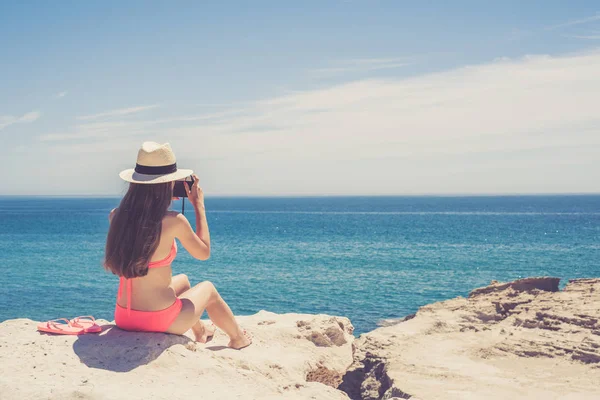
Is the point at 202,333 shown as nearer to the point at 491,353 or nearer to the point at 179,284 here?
the point at 179,284

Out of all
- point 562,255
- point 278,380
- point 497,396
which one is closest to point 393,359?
point 497,396

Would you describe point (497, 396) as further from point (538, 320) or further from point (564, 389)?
point (538, 320)

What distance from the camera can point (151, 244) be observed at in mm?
4875

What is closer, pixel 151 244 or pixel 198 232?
pixel 151 244

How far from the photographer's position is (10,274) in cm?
2525

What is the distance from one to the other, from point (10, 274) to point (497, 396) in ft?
83.1

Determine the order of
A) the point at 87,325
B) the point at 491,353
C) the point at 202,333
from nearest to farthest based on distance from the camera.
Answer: the point at 87,325, the point at 202,333, the point at 491,353

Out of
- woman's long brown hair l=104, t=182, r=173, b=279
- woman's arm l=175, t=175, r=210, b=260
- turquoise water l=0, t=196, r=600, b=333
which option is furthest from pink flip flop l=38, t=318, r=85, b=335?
turquoise water l=0, t=196, r=600, b=333

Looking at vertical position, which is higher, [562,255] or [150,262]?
[150,262]

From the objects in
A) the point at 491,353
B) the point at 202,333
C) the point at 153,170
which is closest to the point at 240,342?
the point at 202,333

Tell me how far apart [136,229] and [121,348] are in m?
1.06

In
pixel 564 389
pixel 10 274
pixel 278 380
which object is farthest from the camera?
pixel 10 274

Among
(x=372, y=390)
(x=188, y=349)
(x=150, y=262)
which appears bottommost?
(x=372, y=390)

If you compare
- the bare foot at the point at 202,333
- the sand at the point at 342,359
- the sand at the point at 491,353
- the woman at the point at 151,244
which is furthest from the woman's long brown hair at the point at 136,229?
the sand at the point at 491,353
